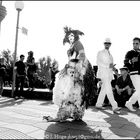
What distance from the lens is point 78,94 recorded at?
18.2 feet

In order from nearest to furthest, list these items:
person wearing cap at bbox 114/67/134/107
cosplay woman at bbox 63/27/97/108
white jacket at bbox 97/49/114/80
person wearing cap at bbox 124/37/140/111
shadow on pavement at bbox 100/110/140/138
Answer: shadow on pavement at bbox 100/110/140/138, cosplay woman at bbox 63/27/97/108, person wearing cap at bbox 124/37/140/111, white jacket at bbox 97/49/114/80, person wearing cap at bbox 114/67/134/107

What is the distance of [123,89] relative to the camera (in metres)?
8.86

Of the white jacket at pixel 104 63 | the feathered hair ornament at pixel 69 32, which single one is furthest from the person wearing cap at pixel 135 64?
the feathered hair ornament at pixel 69 32

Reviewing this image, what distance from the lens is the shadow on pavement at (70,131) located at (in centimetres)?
427

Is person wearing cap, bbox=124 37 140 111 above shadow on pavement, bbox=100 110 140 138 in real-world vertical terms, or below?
above

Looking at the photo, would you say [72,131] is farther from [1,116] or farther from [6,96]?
[6,96]

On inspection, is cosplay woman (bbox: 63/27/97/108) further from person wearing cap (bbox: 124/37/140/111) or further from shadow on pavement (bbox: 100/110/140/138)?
person wearing cap (bbox: 124/37/140/111)

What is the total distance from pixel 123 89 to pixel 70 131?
453 cm

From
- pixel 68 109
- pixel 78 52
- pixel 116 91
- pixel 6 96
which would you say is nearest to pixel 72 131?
pixel 68 109

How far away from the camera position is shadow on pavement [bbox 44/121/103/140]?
4.27m

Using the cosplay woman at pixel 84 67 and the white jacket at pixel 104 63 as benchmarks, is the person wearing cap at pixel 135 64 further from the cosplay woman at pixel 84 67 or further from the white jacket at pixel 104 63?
the cosplay woman at pixel 84 67

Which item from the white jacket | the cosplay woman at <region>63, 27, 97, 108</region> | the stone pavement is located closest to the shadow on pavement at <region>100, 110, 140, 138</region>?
the stone pavement

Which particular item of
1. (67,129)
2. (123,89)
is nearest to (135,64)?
(123,89)

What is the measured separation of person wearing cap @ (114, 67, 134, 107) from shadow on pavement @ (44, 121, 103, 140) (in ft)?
12.1
